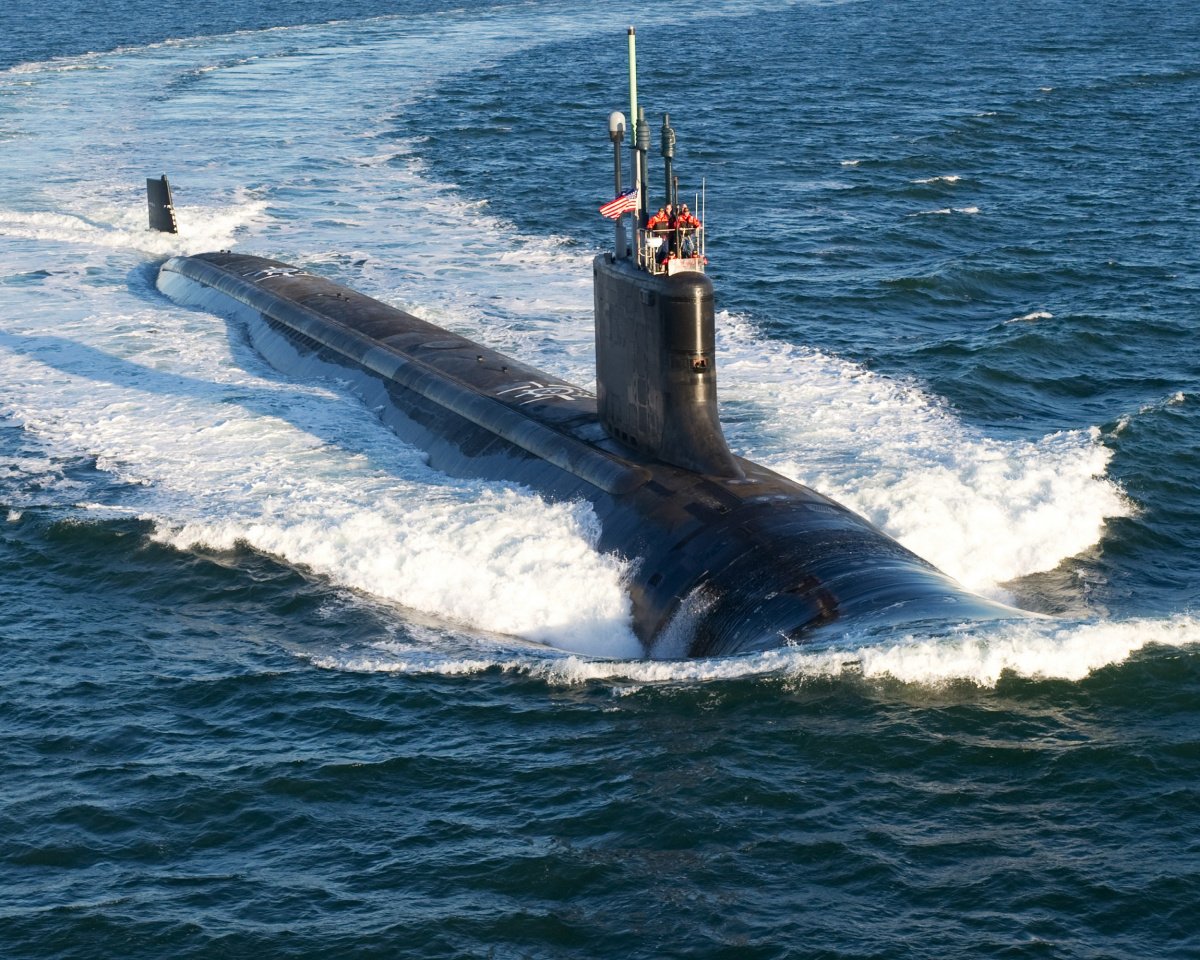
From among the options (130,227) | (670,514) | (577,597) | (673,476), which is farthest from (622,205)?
(130,227)

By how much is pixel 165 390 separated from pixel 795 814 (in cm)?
2147

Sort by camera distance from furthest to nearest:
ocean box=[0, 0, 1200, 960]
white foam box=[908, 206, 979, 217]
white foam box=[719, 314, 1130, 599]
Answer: white foam box=[908, 206, 979, 217] < white foam box=[719, 314, 1130, 599] < ocean box=[0, 0, 1200, 960]

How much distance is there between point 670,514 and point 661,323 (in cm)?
274

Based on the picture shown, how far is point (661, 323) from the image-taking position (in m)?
22.6

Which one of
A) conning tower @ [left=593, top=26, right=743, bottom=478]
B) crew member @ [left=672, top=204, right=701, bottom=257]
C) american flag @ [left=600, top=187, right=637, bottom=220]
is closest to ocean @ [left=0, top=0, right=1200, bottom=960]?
conning tower @ [left=593, top=26, right=743, bottom=478]

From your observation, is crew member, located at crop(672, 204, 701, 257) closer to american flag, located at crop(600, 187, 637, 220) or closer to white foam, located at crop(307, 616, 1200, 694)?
american flag, located at crop(600, 187, 637, 220)

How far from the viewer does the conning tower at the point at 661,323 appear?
22500mm

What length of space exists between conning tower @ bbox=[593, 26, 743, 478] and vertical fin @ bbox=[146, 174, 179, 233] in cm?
2657

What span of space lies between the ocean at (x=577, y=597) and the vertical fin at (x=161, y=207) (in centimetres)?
84

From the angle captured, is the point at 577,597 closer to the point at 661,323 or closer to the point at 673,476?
the point at 673,476

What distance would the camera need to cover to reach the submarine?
20406 millimetres

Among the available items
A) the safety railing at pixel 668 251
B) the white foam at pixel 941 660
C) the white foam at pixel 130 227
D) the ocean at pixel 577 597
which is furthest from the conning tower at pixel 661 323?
the white foam at pixel 130 227

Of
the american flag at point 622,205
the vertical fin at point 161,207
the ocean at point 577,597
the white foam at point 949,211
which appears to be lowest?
the ocean at point 577,597

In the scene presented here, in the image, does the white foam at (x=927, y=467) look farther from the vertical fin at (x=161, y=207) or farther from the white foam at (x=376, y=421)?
the vertical fin at (x=161, y=207)
